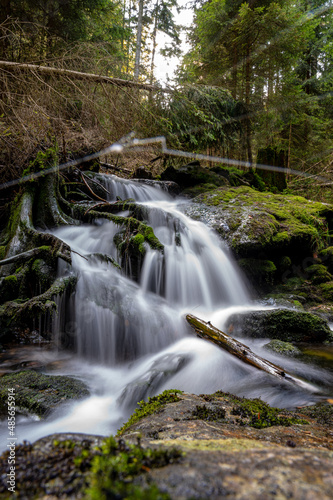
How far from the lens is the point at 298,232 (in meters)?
7.44

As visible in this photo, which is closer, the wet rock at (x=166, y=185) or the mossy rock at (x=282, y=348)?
the mossy rock at (x=282, y=348)

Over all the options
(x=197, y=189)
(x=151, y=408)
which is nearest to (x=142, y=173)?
(x=197, y=189)

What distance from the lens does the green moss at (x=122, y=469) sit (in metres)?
0.64

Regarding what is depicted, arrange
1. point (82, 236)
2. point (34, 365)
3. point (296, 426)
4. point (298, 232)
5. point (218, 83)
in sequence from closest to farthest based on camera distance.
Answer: point (296, 426) < point (34, 365) < point (82, 236) < point (298, 232) < point (218, 83)

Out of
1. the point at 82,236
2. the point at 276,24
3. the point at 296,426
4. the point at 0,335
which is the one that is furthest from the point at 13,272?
the point at 276,24

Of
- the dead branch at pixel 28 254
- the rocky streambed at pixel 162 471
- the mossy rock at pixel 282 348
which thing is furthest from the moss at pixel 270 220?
the rocky streambed at pixel 162 471

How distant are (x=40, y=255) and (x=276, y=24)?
525 inches

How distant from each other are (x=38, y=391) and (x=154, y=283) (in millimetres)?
3515

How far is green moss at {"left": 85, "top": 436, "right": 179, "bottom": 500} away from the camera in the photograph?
64 cm

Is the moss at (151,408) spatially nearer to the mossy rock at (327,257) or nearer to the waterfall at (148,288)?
the waterfall at (148,288)

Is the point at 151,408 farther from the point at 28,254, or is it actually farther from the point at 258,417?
the point at 28,254

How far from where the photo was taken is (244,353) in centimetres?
372

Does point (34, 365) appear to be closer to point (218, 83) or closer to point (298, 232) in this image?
point (298, 232)

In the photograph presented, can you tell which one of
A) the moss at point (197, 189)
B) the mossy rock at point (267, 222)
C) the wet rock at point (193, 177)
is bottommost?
the mossy rock at point (267, 222)
